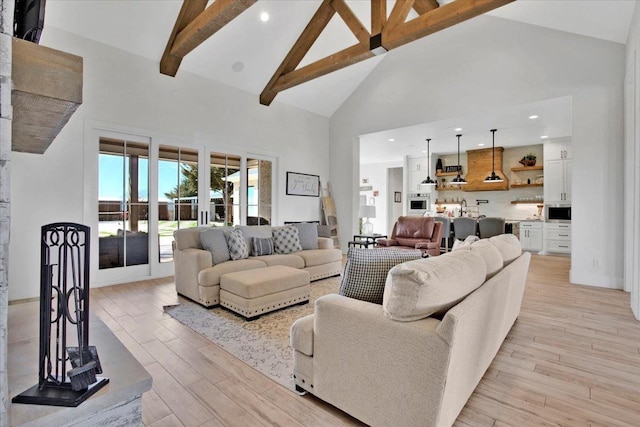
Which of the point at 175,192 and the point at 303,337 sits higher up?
the point at 175,192

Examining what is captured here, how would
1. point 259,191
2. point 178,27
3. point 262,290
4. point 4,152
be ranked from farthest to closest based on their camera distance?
point 259,191 < point 178,27 < point 262,290 < point 4,152

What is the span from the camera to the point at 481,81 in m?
5.43

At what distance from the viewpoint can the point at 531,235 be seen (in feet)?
25.3

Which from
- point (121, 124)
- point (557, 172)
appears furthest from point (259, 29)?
point (557, 172)

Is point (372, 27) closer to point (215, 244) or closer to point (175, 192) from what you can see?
point (215, 244)

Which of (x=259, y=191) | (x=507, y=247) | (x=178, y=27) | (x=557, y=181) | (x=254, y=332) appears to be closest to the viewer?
(x=507, y=247)

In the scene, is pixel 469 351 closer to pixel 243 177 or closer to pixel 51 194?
pixel 51 194

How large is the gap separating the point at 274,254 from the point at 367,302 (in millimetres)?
2919

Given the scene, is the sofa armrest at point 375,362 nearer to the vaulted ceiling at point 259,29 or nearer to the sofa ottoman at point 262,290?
the sofa ottoman at point 262,290

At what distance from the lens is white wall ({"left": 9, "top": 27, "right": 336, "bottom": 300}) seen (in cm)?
383

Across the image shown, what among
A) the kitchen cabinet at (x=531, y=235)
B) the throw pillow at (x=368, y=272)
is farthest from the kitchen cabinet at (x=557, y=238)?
the throw pillow at (x=368, y=272)

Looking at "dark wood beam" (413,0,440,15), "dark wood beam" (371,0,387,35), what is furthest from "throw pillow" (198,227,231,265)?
"dark wood beam" (413,0,440,15)

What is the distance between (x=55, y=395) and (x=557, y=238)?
881 cm

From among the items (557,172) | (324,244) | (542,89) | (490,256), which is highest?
(542,89)
